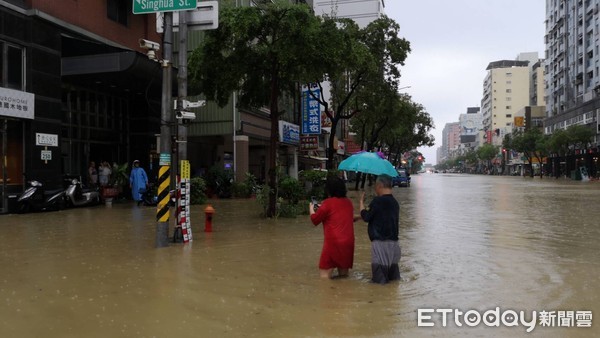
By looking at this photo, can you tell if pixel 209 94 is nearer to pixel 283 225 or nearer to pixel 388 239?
pixel 283 225

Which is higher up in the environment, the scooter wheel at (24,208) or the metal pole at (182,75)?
the metal pole at (182,75)

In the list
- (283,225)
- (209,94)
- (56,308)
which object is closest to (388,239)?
(56,308)

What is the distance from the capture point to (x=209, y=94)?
50.5 feet

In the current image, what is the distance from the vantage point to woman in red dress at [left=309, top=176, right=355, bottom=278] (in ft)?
22.5

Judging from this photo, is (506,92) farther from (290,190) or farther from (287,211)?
(287,211)

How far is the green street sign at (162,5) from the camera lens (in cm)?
915

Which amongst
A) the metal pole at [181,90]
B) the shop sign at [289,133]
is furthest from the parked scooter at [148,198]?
the shop sign at [289,133]

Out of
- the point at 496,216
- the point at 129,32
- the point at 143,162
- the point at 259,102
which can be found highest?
the point at 129,32

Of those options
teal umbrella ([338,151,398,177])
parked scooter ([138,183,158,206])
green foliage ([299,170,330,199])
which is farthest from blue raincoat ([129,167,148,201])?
teal umbrella ([338,151,398,177])

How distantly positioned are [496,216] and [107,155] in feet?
56.8

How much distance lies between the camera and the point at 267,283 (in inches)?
268

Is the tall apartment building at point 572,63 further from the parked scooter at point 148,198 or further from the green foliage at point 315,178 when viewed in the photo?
Answer: the parked scooter at point 148,198

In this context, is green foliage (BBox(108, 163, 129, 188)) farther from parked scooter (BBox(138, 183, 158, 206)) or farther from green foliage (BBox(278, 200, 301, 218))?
green foliage (BBox(278, 200, 301, 218))

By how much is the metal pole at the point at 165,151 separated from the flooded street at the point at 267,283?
426 millimetres
